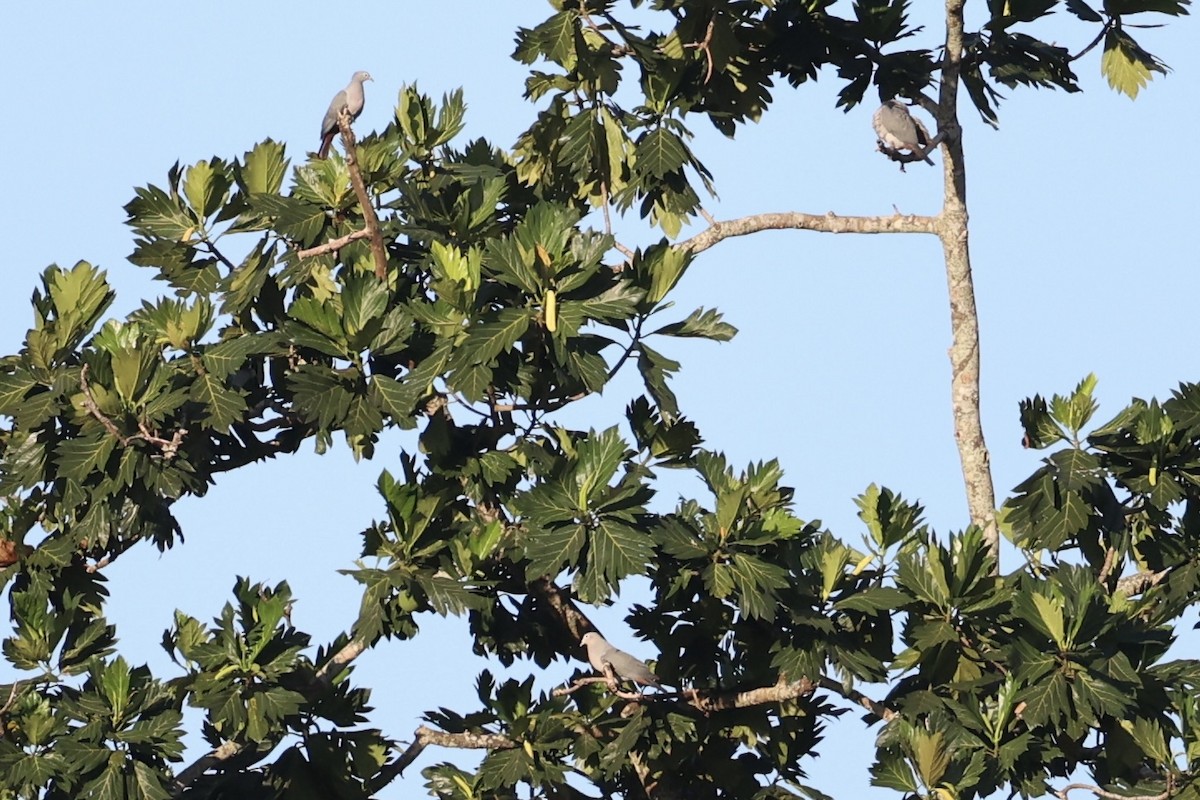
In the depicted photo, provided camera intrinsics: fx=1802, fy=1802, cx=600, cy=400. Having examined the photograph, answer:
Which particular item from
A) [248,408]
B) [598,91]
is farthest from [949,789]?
[598,91]

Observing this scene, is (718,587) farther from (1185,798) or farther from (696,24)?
(696,24)

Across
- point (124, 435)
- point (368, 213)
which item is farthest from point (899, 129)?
point (124, 435)

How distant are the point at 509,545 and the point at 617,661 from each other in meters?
0.70

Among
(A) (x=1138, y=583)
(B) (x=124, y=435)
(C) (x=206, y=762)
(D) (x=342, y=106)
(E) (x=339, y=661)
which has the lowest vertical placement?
(C) (x=206, y=762)

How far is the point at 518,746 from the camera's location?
7.74 meters

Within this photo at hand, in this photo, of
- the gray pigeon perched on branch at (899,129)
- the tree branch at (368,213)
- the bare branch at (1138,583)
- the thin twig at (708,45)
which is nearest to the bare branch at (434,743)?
the tree branch at (368,213)

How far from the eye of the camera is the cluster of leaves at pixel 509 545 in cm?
716

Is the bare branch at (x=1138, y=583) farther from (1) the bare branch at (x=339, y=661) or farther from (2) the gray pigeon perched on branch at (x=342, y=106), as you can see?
(2) the gray pigeon perched on branch at (x=342, y=106)

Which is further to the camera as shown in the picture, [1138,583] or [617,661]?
[1138,583]

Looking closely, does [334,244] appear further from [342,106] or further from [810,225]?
[810,225]

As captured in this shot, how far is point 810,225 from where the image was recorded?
31.5 ft

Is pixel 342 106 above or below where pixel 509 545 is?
above

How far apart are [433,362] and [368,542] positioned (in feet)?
2.59

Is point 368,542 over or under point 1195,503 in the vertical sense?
under
